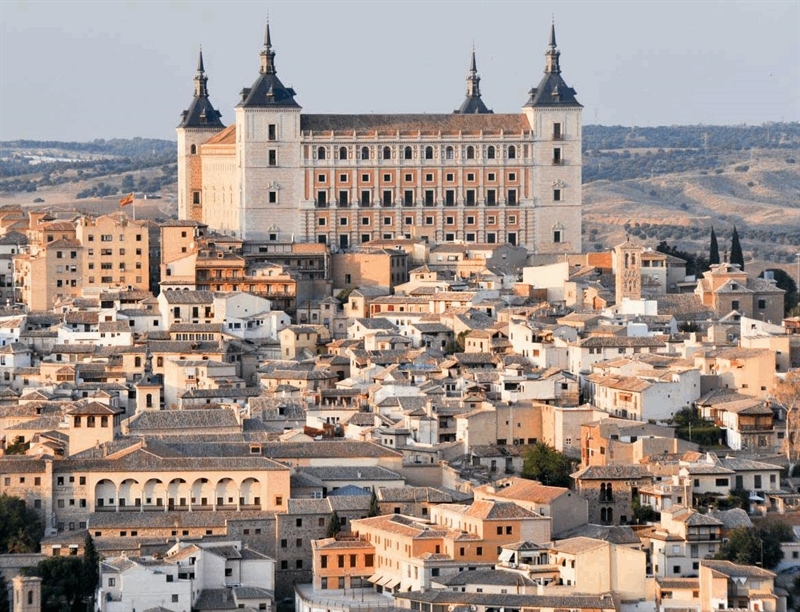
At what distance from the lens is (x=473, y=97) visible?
115812mm

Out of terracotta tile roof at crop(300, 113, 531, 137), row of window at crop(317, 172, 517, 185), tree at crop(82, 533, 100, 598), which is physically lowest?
tree at crop(82, 533, 100, 598)

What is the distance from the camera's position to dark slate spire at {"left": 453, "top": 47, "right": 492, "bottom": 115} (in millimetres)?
114994

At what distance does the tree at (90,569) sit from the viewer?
60.2 m

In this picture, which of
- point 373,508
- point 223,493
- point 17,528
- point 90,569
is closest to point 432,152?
point 223,493

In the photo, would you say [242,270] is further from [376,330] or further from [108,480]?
[108,480]

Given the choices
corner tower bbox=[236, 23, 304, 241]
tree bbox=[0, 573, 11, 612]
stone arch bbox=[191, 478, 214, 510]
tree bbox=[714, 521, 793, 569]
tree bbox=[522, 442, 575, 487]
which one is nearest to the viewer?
tree bbox=[0, 573, 11, 612]

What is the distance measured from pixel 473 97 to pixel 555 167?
496 inches

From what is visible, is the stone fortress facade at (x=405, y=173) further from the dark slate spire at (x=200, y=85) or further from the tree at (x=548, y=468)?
the tree at (x=548, y=468)

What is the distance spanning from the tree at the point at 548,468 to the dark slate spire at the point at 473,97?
45.4 meters

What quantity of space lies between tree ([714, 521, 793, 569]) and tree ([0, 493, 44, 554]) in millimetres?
15478

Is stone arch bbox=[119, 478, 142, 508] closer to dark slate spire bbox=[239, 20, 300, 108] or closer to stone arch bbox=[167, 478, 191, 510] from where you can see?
stone arch bbox=[167, 478, 191, 510]

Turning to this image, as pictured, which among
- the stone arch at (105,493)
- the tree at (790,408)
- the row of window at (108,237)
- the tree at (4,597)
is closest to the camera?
the tree at (4,597)

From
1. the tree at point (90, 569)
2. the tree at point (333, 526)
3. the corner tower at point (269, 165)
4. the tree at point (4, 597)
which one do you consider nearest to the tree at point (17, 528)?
the tree at point (90, 569)

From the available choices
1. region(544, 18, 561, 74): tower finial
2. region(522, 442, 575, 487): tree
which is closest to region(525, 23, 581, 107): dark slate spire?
region(544, 18, 561, 74): tower finial
